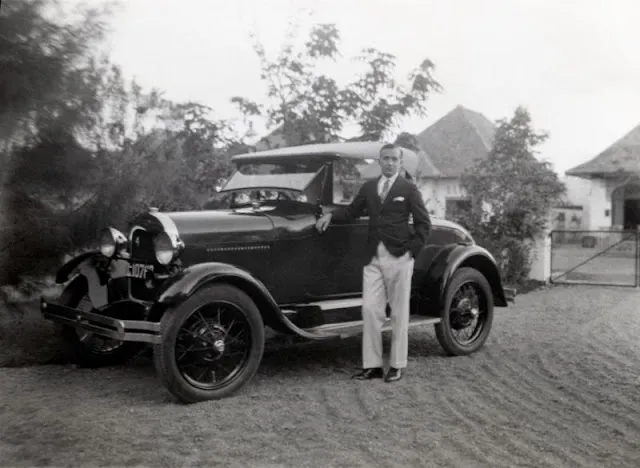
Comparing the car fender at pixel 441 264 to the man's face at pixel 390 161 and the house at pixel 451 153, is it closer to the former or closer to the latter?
the man's face at pixel 390 161

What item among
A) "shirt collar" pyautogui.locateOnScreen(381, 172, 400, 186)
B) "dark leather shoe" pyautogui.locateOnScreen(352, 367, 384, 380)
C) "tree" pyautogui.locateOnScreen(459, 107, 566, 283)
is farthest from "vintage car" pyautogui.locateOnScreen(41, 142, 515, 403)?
"tree" pyautogui.locateOnScreen(459, 107, 566, 283)

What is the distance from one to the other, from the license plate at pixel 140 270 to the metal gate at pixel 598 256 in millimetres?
8219

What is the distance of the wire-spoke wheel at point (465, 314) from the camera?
19.6ft

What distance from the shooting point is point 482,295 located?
21.0ft

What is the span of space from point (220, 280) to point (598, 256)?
33.8ft

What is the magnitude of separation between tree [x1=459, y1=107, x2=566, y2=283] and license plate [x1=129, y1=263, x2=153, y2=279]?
7399mm

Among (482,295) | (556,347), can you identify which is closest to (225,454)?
→ (482,295)

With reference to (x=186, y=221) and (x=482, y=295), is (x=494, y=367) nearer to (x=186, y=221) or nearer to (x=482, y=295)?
(x=482, y=295)

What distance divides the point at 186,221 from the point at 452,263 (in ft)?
7.81

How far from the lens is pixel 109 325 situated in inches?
172

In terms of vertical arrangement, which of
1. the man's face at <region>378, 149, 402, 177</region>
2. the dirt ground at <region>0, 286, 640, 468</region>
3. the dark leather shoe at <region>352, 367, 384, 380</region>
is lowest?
the dirt ground at <region>0, 286, 640, 468</region>

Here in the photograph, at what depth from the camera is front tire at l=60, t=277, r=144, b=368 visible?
5387 millimetres

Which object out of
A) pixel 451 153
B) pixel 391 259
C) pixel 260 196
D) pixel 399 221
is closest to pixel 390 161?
pixel 399 221

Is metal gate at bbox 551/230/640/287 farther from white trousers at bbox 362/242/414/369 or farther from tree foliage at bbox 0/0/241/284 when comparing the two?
tree foliage at bbox 0/0/241/284
